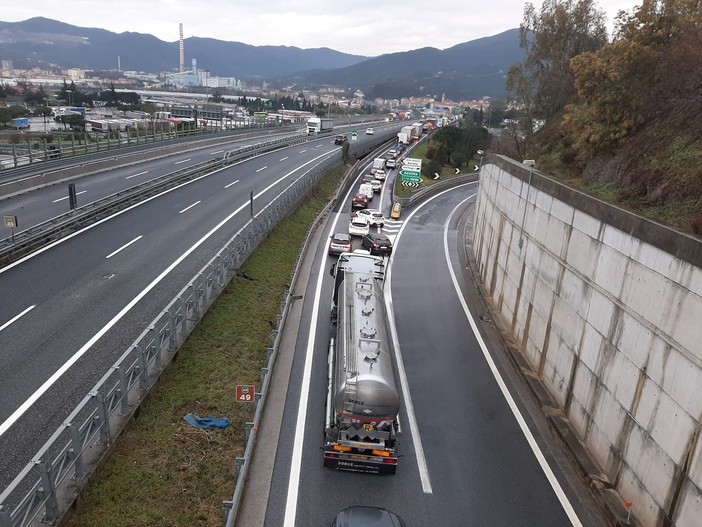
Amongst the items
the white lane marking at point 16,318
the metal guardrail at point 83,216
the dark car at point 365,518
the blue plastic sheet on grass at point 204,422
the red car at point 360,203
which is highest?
the metal guardrail at point 83,216

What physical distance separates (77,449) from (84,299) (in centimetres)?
1022

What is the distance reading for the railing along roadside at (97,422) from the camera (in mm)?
9114

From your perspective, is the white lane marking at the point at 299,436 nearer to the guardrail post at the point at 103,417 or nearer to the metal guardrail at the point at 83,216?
the guardrail post at the point at 103,417

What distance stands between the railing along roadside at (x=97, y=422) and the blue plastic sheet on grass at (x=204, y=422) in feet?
4.35

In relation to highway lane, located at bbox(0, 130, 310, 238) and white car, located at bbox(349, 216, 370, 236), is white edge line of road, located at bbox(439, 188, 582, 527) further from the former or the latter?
highway lane, located at bbox(0, 130, 310, 238)

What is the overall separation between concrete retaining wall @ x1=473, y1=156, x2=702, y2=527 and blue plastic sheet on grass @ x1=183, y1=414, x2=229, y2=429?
9.41 m

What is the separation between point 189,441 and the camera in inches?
507

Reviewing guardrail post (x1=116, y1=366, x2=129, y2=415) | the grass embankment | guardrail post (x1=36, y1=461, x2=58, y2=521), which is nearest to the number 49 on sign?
the grass embankment

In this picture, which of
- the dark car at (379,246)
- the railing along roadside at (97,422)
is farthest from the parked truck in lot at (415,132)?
the railing along roadside at (97,422)

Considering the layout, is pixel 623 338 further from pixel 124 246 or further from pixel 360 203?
pixel 360 203

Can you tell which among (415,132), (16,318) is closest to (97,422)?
(16,318)

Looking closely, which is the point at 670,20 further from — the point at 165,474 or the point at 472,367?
the point at 165,474

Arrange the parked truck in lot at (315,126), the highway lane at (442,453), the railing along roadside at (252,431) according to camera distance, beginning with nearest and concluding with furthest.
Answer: the railing along roadside at (252,431) < the highway lane at (442,453) < the parked truck in lot at (315,126)

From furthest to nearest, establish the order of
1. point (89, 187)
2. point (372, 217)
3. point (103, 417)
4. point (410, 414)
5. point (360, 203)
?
1. point (360, 203)
2. point (372, 217)
3. point (89, 187)
4. point (410, 414)
5. point (103, 417)
